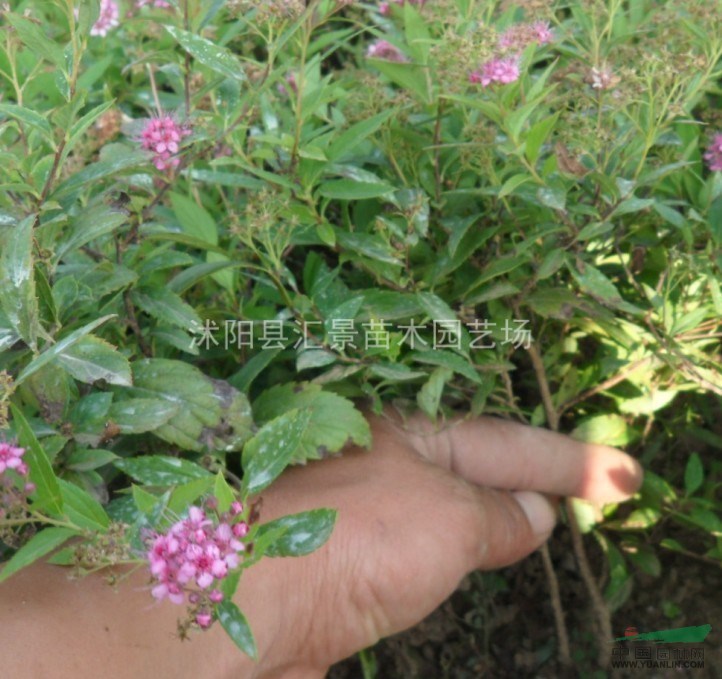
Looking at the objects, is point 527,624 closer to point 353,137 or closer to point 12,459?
point 353,137

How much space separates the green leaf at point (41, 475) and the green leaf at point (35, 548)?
0.7 inches

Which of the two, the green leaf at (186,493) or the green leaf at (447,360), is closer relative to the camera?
the green leaf at (186,493)

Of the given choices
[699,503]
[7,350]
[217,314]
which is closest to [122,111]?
[217,314]

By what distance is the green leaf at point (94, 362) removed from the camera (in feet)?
2.73

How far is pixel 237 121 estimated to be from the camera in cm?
98

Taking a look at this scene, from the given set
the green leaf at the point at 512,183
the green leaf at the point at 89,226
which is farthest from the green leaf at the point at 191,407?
the green leaf at the point at 512,183

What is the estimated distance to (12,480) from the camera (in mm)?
788

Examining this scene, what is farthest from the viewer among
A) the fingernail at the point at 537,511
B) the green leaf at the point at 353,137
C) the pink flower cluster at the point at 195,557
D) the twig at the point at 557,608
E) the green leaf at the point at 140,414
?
the twig at the point at 557,608

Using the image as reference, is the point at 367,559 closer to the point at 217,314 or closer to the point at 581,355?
the point at 217,314

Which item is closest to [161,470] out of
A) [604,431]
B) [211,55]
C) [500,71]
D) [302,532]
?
[302,532]

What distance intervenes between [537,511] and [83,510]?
741mm

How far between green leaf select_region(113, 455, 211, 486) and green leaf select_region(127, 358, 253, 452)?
5 centimetres

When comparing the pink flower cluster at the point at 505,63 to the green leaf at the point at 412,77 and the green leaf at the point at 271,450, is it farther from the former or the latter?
the green leaf at the point at 271,450

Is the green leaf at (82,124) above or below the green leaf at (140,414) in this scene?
above
